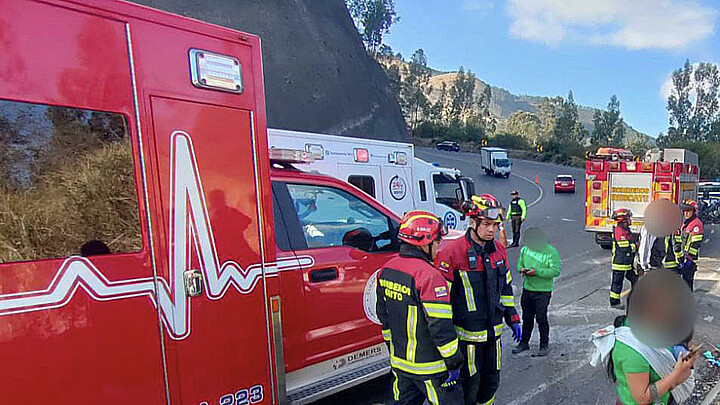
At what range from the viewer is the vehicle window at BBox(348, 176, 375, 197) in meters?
7.36

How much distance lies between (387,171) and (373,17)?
60324 millimetres

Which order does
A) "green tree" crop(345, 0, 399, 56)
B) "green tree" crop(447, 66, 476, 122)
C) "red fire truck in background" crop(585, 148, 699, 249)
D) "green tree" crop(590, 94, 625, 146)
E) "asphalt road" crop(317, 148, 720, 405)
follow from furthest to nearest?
"green tree" crop(447, 66, 476, 122) → "green tree" crop(590, 94, 625, 146) → "green tree" crop(345, 0, 399, 56) → "red fire truck in background" crop(585, 148, 699, 249) → "asphalt road" crop(317, 148, 720, 405)

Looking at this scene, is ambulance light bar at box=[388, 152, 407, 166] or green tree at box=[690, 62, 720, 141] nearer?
ambulance light bar at box=[388, 152, 407, 166]

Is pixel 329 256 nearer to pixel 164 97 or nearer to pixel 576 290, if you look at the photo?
pixel 164 97

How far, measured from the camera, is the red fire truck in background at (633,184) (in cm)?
974

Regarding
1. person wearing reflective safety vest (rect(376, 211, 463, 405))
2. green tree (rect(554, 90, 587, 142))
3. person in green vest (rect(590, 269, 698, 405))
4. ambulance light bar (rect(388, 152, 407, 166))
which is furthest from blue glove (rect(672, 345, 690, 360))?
green tree (rect(554, 90, 587, 142))

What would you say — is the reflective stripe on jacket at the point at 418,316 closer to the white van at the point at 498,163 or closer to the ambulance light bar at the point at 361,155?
the ambulance light bar at the point at 361,155

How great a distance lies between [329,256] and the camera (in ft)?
11.3

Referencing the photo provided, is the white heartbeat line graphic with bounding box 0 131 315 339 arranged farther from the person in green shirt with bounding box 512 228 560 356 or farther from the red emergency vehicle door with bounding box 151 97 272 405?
the person in green shirt with bounding box 512 228 560 356

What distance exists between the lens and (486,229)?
10.3ft

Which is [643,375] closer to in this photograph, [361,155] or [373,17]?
[361,155]

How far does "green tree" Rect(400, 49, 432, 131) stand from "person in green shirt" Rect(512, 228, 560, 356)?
67411mm

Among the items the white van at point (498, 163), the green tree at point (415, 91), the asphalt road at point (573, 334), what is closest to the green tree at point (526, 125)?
the green tree at point (415, 91)

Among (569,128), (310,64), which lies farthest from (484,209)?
(569,128)
